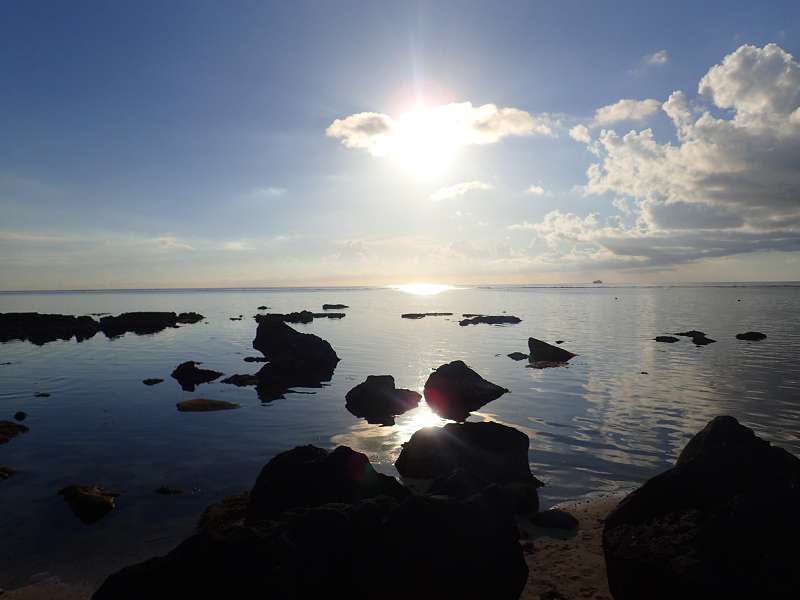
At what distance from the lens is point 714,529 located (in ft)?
29.4

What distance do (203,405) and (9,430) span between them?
30.9 ft

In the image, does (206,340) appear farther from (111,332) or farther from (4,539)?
(4,539)

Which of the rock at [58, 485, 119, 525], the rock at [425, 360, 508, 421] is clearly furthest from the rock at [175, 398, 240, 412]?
the rock at [58, 485, 119, 525]

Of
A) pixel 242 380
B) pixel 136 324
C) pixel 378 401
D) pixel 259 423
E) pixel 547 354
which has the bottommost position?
pixel 259 423

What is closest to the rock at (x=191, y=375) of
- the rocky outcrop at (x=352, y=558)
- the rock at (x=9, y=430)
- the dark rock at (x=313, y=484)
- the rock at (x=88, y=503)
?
the rock at (x=9, y=430)

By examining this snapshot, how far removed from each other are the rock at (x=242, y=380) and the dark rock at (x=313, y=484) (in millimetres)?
27040

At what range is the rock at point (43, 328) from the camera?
243 ft

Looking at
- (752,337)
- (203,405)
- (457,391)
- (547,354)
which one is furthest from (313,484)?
(752,337)

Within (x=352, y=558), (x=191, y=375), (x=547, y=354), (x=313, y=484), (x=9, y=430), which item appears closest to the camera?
(x=352, y=558)

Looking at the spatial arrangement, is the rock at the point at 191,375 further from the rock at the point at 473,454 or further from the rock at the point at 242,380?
the rock at the point at 473,454

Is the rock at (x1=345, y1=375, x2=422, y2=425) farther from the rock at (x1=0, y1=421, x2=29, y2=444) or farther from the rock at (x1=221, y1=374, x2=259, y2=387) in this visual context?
the rock at (x1=0, y1=421, x2=29, y2=444)

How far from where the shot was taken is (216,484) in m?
17.9

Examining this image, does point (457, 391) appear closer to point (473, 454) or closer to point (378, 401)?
point (378, 401)

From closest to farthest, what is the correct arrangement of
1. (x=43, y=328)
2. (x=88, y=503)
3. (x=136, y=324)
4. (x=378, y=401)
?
(x=88, y=503) < (x=378, y=401) < (x=43, y=328) < (x=136, y=324)
